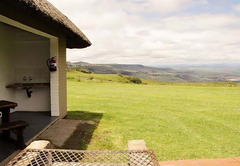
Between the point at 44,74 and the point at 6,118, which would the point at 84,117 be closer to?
the point at 44,74

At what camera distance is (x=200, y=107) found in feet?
27.1

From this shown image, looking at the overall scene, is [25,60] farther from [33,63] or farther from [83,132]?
[83,132]

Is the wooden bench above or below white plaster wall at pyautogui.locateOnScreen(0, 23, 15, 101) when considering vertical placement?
below

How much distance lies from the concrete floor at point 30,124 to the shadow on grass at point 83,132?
0.76 m

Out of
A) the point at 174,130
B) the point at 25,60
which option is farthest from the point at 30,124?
the point at 174,130

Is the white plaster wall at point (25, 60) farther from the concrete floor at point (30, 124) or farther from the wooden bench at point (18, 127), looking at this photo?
the wooden bench at point (18, 127)

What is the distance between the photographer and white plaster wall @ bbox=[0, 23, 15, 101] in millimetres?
5543

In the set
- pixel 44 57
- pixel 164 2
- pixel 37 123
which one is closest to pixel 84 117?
pixel 37 123

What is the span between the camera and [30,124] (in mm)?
4785

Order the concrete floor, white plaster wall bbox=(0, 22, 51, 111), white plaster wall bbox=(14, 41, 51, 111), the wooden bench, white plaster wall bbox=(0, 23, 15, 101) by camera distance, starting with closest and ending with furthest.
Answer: the wooden bench, the concrete floor, white plaster wall bbox=(0, 23, 15, 101), white plaster wall bbox=(0, 22, 51, 111), white plaster wall bbox=(14, 41, 51, 111)

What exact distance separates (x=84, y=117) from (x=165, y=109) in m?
3.28

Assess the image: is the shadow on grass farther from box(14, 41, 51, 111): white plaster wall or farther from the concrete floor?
box(14, 41, 51, 111): white plaster wall

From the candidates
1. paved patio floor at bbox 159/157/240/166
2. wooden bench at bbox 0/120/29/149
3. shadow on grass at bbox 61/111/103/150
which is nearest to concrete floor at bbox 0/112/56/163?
wooden bench at bbox 0/120/29/149

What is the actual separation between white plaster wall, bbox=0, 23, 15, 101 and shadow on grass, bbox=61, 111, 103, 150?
6.24 ft
